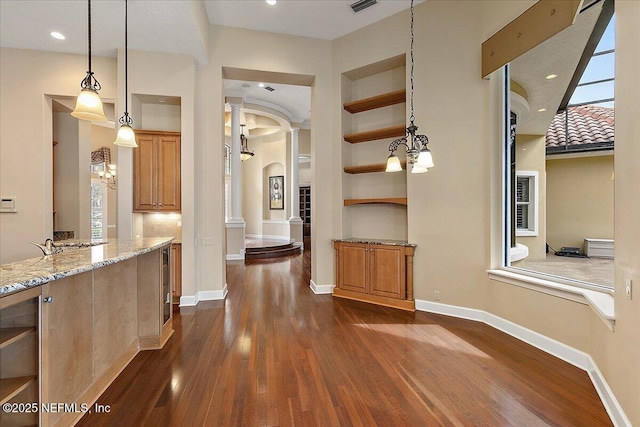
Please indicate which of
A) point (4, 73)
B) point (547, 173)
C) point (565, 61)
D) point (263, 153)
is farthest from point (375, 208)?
point (263, 153)

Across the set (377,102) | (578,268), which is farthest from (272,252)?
(578,268)

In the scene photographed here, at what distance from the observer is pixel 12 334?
143 cm

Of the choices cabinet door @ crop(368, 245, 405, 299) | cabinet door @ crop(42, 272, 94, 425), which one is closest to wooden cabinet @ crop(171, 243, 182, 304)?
cabinet door @ crop(42, 272, 94, 425)

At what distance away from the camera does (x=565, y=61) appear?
3006 millimetres

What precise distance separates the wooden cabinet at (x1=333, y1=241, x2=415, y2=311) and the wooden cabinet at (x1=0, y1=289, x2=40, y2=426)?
3560 mm

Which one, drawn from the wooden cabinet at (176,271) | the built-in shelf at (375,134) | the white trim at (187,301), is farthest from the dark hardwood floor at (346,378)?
the built-in shelf at (375,134)

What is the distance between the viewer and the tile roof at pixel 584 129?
98.3 inches

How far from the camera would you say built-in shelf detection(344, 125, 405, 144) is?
4.35m

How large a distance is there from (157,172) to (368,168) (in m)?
3.17

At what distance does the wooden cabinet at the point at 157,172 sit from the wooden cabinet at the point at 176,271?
59 centimetres

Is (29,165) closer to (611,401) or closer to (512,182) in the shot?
(512,182)

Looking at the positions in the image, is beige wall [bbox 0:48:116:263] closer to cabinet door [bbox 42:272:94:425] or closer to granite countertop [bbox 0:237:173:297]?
granite countertop [bbox 0:237:173:297]

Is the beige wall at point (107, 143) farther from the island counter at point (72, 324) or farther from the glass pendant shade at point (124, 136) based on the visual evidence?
the island counter at point (72, 324)

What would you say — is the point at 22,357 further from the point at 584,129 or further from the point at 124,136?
the point at 584,129
